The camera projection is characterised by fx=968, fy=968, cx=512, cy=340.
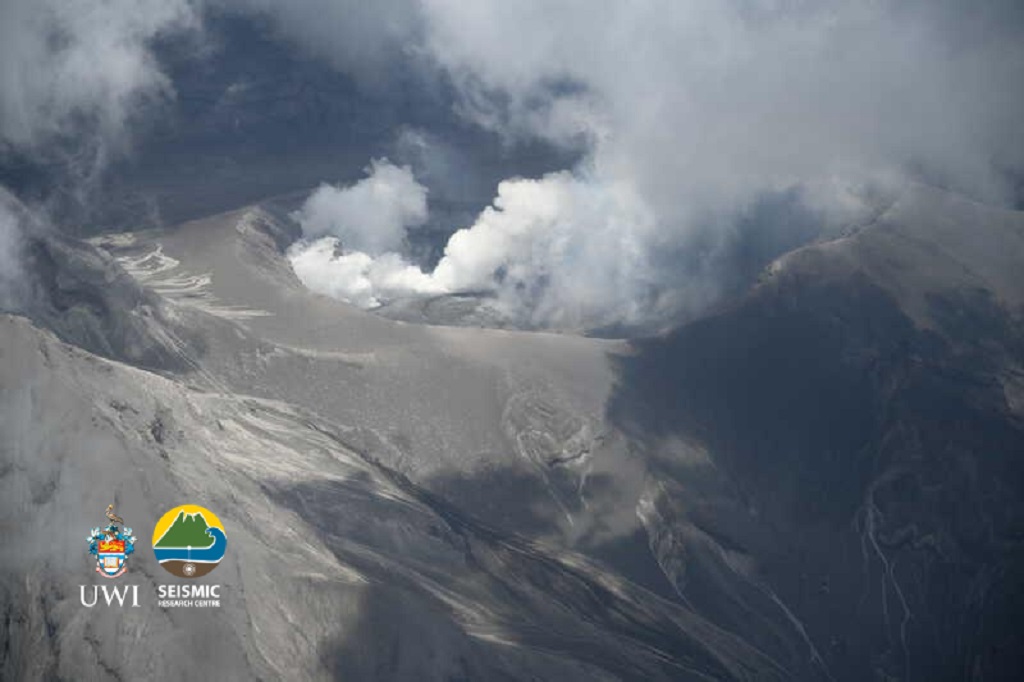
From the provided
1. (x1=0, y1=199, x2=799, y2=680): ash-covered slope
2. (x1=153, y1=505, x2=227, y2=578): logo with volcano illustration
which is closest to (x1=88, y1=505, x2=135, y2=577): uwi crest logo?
(x1=0, y1=199, x2=799, y2=680): ash-covered slope

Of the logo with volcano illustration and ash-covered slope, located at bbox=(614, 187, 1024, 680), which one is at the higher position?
ash-covered slope, located at bbox=(614, 187, 1024, 680)

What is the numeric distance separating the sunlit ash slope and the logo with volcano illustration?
508 mm

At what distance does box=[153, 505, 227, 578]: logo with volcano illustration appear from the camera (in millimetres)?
25156

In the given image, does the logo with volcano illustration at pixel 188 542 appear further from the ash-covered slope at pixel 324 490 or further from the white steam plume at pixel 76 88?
the white steam plume at pixel 76 88

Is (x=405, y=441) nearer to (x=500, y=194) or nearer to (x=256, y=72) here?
(x=500, y=194)

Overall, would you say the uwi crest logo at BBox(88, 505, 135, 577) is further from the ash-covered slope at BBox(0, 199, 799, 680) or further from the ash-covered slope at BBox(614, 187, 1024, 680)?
the ash-covered slope at BBox(614, 187, 1024, 680)

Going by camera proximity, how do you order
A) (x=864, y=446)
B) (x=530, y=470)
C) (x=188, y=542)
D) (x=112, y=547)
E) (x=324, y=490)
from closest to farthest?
(x=112, y=547) → (x=188, y=542) → (x=324, y=490) → (x=530, y=470) → (x=864, y=446)

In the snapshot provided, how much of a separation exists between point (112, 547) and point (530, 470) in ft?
88.8

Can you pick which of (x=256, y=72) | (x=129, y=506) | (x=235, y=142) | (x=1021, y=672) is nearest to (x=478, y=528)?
(x=129, y=506)

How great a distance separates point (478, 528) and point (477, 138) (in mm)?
78268

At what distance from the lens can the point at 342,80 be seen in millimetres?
114062

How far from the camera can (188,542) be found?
85.7ft

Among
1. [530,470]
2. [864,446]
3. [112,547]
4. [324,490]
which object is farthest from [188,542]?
[864,446]

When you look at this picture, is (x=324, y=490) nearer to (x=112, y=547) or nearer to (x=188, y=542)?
(x=188, y=542)
